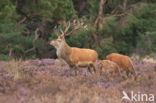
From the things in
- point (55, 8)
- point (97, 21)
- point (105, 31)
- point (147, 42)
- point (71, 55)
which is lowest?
point (147, 42)

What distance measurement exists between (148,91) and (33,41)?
577 inches

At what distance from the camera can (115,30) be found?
25562 millimetres

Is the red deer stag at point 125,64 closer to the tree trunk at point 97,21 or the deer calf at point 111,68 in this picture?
the deer calf at point 111,68

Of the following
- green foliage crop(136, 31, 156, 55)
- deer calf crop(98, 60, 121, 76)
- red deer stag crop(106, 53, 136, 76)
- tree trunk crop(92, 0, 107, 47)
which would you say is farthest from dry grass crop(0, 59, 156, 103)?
tree trunk crop(92, 0, 107, 47)

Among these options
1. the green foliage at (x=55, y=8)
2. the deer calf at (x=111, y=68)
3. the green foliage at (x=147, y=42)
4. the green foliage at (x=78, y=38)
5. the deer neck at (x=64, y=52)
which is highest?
the green foliage at (x=55, y=8)

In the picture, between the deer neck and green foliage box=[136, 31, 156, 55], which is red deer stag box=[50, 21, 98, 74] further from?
green foliage box=[136, 31, 156, 55]

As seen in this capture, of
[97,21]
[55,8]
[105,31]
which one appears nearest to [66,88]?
[55,8]

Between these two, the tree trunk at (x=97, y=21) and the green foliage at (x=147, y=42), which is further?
the tree trunk at (x=97, y=21)

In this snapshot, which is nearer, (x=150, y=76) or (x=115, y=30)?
(x=150, y=76)

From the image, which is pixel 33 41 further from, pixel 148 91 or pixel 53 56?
pixel 148 91

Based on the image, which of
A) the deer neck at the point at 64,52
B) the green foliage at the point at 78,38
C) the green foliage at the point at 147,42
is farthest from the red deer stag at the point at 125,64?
the green foliage at the point at 147,42

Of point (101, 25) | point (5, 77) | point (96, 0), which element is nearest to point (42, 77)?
point (5, 77)

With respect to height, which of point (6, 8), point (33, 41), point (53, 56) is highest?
point (6, 8)

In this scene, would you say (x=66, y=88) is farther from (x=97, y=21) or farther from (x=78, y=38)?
(x=97, y=21)
